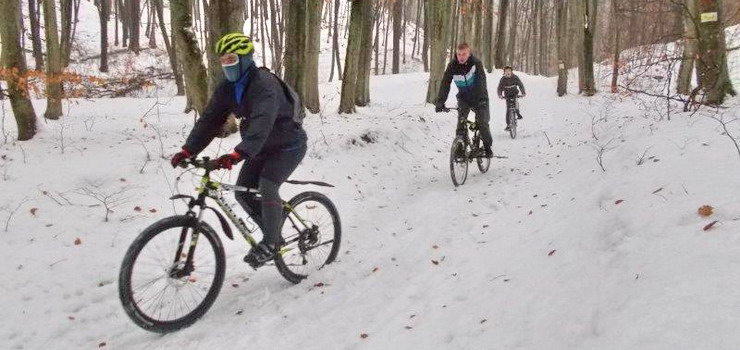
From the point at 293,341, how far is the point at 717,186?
3420 mm

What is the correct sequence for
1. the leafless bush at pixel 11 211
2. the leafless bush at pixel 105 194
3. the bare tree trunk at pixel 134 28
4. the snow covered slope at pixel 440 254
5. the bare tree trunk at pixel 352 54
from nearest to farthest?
the snow covered slope at pixel 440 254
the leafless bush at pixel 11 211
the leafless bush at pixel 105 194
the bare tree trunk at pixel 352 54
the bare tree trunk at pixel 134 28

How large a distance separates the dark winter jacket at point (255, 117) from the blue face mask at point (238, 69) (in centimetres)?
6

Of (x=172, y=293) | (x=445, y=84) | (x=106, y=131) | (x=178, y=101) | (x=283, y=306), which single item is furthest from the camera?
(x=178, y=101)

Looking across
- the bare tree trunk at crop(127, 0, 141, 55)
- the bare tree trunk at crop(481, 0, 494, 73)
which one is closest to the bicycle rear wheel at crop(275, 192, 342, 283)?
the bare tree trunk at crop(481, 0, 494, 73)

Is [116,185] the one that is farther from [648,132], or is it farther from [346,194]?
[648,132]

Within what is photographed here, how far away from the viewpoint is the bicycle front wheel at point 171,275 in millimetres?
3559

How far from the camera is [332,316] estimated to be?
390 centimetres

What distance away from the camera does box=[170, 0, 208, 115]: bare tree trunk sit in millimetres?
8430

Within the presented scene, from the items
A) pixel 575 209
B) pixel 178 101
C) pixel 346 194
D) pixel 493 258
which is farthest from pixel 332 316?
pixel 178 101

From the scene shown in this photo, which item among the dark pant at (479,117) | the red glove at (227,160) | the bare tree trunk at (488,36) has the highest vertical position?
the bare tree trunk at (488,36)

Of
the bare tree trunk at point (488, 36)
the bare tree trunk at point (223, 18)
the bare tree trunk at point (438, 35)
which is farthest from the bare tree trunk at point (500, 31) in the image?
the bare tree trunk at point (223, 18)

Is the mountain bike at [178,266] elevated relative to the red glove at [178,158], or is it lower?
lower

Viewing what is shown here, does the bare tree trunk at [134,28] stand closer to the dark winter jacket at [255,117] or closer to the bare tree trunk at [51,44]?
the bare tree trunk at [51,44]

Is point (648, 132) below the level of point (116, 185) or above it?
above
